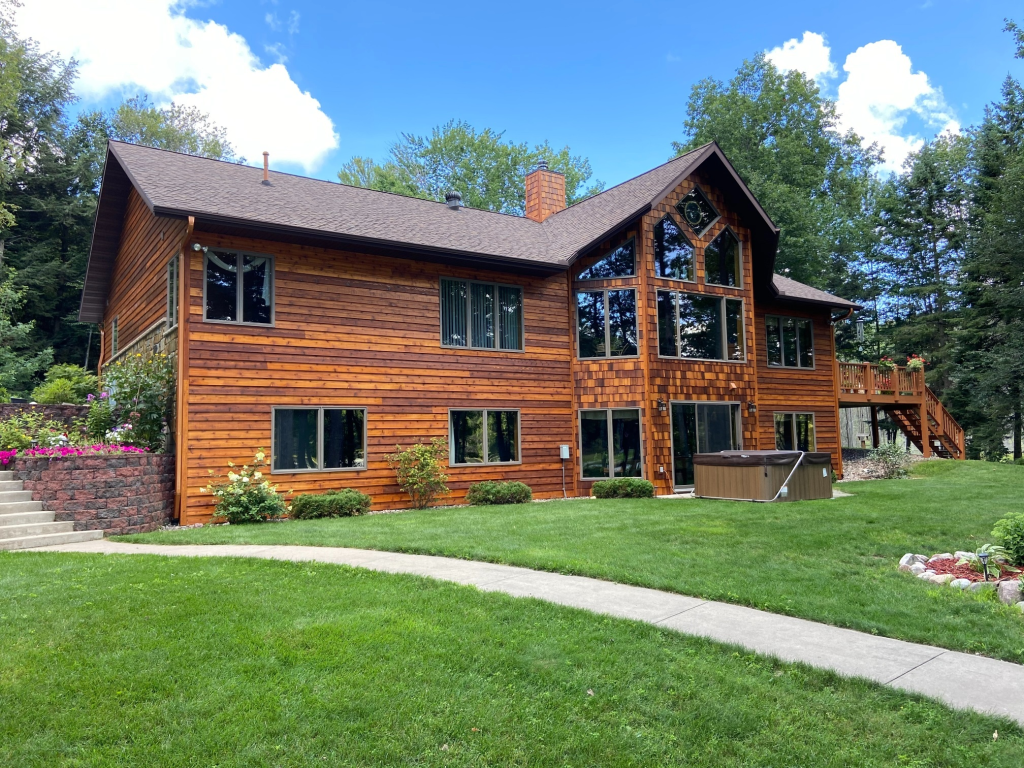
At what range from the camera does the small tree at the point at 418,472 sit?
13.1m

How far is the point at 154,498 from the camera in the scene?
10.6m

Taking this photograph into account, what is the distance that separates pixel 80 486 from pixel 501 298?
8478 mm

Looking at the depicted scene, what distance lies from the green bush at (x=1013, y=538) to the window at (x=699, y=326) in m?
8.94

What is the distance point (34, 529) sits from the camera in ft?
30.1

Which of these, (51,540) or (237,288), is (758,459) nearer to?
(237,288)

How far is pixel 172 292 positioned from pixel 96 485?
4.34 meters

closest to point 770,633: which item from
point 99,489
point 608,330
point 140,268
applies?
point 99,489

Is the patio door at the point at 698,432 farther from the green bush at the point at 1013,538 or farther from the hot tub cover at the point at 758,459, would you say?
the green bush at the point at 1013,538

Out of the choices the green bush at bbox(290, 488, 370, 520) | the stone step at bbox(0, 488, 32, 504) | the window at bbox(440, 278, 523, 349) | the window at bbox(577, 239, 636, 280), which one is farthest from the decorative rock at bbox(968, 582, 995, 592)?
the stone step at bbox(0, 488, 32, 504)

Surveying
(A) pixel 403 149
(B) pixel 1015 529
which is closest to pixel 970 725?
(B) pixel 1015 529

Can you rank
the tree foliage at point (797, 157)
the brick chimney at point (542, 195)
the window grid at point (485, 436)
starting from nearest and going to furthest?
the window grid at point (485, 436), the brick chimney at point (542, 195), the tree foliage at point (797, 157)

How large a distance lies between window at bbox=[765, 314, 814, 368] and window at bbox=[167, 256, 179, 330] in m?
14.8

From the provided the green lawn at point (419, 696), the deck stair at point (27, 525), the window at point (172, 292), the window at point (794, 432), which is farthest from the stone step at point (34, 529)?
the window at point (794, 432)

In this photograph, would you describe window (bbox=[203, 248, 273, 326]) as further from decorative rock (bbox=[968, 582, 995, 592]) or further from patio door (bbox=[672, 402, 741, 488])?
decorative rock (bbox=[968, 582, 995, 592])
